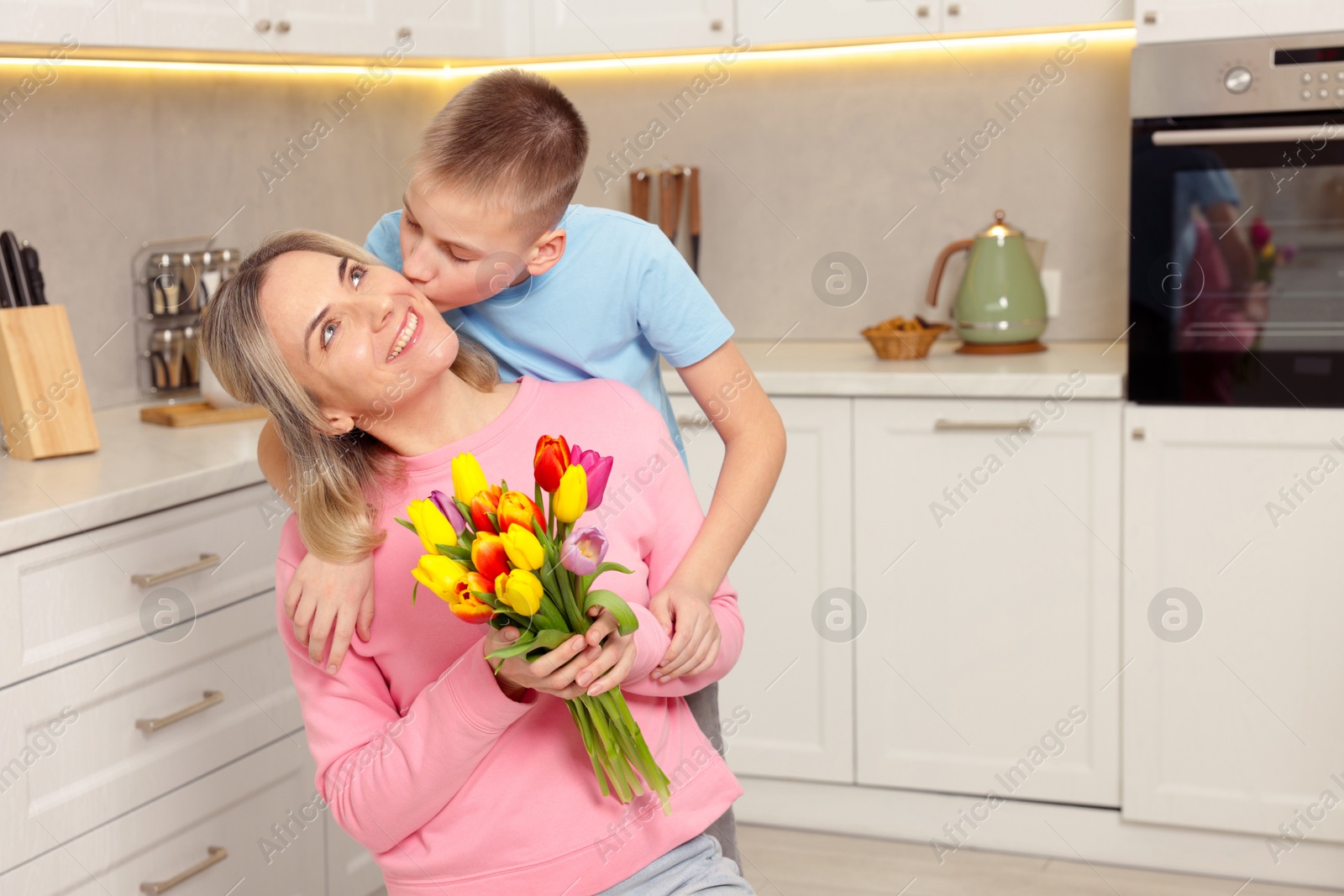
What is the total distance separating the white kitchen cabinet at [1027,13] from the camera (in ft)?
8.00

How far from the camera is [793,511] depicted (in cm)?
253

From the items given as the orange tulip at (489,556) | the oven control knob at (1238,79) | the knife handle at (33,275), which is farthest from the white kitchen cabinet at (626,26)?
the orange tulip at (489,556)

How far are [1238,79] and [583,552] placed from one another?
1798 mm

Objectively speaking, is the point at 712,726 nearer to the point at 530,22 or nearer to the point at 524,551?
the point at 524,551

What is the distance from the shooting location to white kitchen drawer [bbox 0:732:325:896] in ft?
5.42

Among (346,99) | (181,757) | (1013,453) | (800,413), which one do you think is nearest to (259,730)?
(181,757)

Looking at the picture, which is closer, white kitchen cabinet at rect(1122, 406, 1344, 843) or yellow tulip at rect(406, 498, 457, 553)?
yellow tulip at rect(406, 498, 457, 553)

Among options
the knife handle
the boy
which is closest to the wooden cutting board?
the knife handle

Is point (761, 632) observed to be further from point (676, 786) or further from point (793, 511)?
point (676, 786)

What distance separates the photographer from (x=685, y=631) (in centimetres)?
113

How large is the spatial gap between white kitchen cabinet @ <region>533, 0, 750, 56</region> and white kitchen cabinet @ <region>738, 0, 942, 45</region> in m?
0.06

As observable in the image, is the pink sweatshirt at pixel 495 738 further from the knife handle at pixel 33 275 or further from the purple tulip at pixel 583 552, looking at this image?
the knife handle at pixel 33 275

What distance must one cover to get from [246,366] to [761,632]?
1.66 m

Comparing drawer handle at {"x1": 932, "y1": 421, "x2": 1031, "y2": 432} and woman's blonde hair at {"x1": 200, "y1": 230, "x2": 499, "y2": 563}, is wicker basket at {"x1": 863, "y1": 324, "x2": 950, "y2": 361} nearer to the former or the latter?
drawer handle at {"x1": 932, "y1": 421, "x2": 1031, "y2": 432}
